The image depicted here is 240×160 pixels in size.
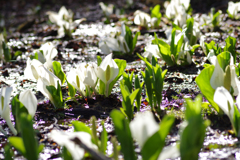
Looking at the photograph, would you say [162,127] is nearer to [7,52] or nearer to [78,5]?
[7,52]

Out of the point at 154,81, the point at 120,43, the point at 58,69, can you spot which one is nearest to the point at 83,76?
the point at 58,69

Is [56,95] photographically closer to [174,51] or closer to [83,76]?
[83,76]

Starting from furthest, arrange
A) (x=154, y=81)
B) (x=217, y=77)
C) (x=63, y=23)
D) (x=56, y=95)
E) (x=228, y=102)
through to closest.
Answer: (x=63, y=23) → (x=56, y=95) → (x=154, y=81) → (x=217, y=77) → (x=228, y=102)

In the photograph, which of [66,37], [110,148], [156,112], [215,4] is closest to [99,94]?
[156,112]

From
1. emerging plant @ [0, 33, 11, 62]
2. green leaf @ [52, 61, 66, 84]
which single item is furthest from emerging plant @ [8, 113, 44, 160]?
emerging plant @ [0, 33, 11, 62]

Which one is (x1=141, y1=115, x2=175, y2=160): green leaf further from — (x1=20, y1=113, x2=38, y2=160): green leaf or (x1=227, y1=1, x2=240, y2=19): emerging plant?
(x1=227, y1=1, x2=240, y2=19): emerging plant
